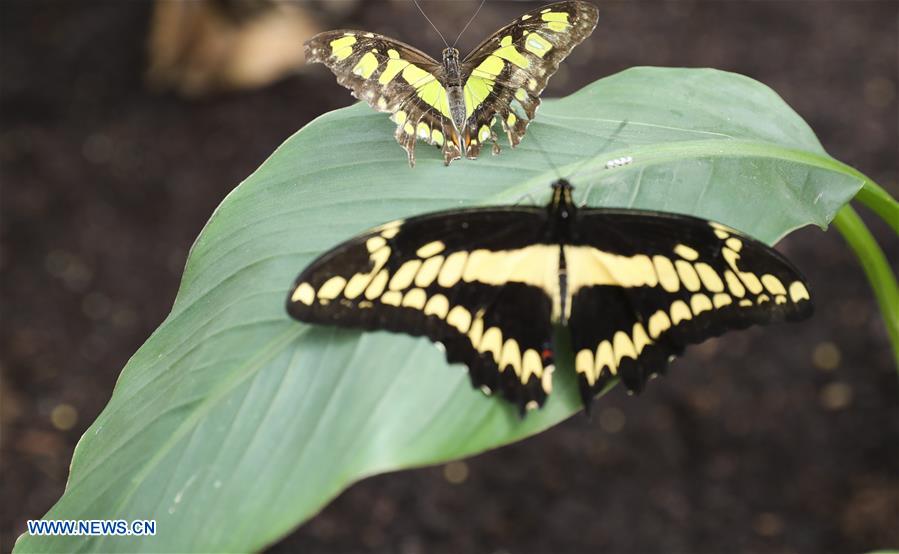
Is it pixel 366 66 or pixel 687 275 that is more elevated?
pixel 366 66

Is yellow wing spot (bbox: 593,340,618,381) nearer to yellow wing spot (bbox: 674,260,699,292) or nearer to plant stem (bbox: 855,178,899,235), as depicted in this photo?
yellow wing spot (bbox: 674,260,699,292)

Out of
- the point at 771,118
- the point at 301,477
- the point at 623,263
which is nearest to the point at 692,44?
the point at 771,118

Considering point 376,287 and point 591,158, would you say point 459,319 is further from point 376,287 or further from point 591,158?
point 591,158

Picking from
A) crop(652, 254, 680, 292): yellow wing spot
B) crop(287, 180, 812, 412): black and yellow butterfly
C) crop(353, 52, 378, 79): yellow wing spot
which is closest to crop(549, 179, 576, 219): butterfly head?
crop(287, 180, 812, 412): black and yellow butterfly

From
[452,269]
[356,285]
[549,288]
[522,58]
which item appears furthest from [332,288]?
[522,58]

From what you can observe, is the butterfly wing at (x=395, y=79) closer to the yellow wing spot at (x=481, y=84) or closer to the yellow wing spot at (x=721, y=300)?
the yellow wing spot at (x=481, y=84)

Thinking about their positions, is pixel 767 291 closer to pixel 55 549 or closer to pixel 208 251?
pixel 208 251

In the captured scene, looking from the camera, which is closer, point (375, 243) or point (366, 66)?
point (375, 243)
